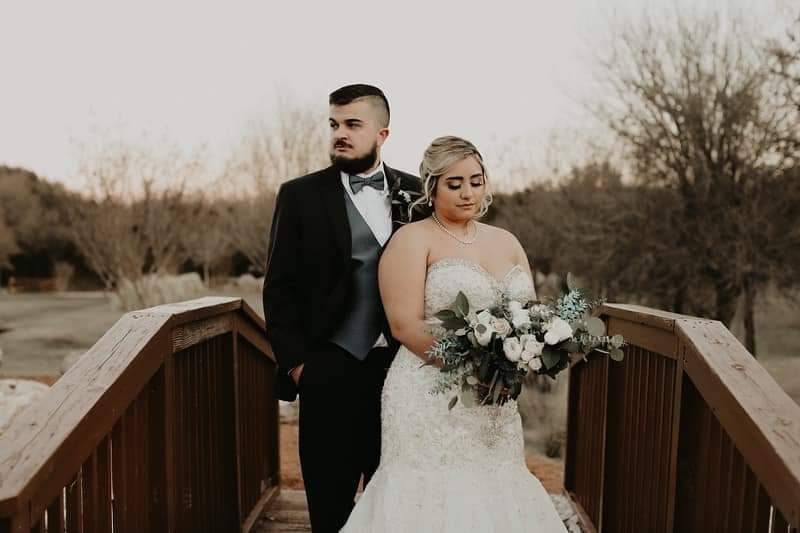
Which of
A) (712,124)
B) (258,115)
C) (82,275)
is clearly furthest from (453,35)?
(82,275)

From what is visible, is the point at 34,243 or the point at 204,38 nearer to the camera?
the point at 204,38

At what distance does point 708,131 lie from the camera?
13250mm

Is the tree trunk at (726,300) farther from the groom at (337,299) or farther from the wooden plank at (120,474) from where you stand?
the wooden plank at (120,474)

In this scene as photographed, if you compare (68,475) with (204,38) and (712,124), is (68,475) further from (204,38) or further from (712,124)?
(204,38)

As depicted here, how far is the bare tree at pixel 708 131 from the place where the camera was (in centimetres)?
1254

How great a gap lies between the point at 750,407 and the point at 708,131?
41.9ft

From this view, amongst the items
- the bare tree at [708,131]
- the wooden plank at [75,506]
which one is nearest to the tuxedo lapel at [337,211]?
the wooden plank at [75,506]

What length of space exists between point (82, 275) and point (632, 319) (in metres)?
18.5

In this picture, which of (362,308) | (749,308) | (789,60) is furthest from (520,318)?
(749,308)

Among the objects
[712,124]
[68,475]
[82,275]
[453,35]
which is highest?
[453,35]

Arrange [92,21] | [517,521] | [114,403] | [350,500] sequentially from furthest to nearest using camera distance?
1. [92,21]
2. [350,500]
3. [517,521]
4. [114,403]

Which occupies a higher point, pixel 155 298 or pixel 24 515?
pixel 24 515

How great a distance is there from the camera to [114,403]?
1.88 meters

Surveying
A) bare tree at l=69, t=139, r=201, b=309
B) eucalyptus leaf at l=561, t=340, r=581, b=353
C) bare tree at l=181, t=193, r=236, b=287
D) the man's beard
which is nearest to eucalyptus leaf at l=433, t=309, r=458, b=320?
eucalyptus leaf at l=561, t=340, r=581, b=353
